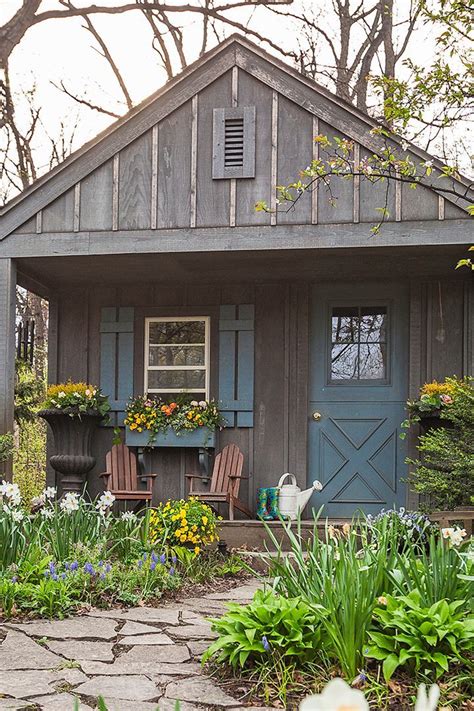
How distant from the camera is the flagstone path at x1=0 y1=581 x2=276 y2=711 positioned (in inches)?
129

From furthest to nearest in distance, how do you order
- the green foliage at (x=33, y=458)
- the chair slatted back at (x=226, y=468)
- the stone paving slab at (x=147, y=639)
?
the green foliage at (x=33, y=458)
the chair slatted back at (x=226, y=468)
the stone paving slab at (x=147, y=639)

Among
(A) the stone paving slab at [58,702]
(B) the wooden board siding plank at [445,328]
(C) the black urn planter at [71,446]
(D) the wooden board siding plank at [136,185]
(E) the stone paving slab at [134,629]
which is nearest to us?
(A) the stone paving slab at [58,702]

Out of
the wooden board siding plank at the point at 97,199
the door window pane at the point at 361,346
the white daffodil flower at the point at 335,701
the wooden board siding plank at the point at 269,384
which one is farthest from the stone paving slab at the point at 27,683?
the door window pane at the point at 361,346

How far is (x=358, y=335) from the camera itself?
27.6ft

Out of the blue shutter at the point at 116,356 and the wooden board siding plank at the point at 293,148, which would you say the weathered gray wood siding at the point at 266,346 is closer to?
the blue shutter at the point at 116,356

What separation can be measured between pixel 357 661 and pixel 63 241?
499 centimetres

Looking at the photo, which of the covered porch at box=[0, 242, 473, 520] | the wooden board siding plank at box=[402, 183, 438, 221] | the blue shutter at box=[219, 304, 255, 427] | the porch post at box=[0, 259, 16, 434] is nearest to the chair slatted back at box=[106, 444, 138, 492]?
the covered porch at box=[0, 242, 473, 520]

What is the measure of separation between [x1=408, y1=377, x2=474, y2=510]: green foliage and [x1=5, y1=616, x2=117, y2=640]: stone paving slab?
2.88 metres

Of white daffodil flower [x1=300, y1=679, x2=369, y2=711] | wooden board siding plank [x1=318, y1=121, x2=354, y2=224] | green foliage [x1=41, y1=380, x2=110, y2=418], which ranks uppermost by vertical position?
wooden board siding plank [x1=318, y1=121, x2=354, y2=224]

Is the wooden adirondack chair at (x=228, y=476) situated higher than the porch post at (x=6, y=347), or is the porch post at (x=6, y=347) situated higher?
the porch post at (x=6, y=347)

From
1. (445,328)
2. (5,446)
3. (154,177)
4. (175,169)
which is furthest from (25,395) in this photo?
(445,328)

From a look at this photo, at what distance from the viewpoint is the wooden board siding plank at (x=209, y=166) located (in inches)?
287

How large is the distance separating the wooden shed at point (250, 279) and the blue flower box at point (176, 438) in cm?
26

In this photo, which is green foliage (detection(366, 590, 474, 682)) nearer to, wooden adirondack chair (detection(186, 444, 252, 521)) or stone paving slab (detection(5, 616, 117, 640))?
stone paving slab (detection(5, 616, 117, 640))
